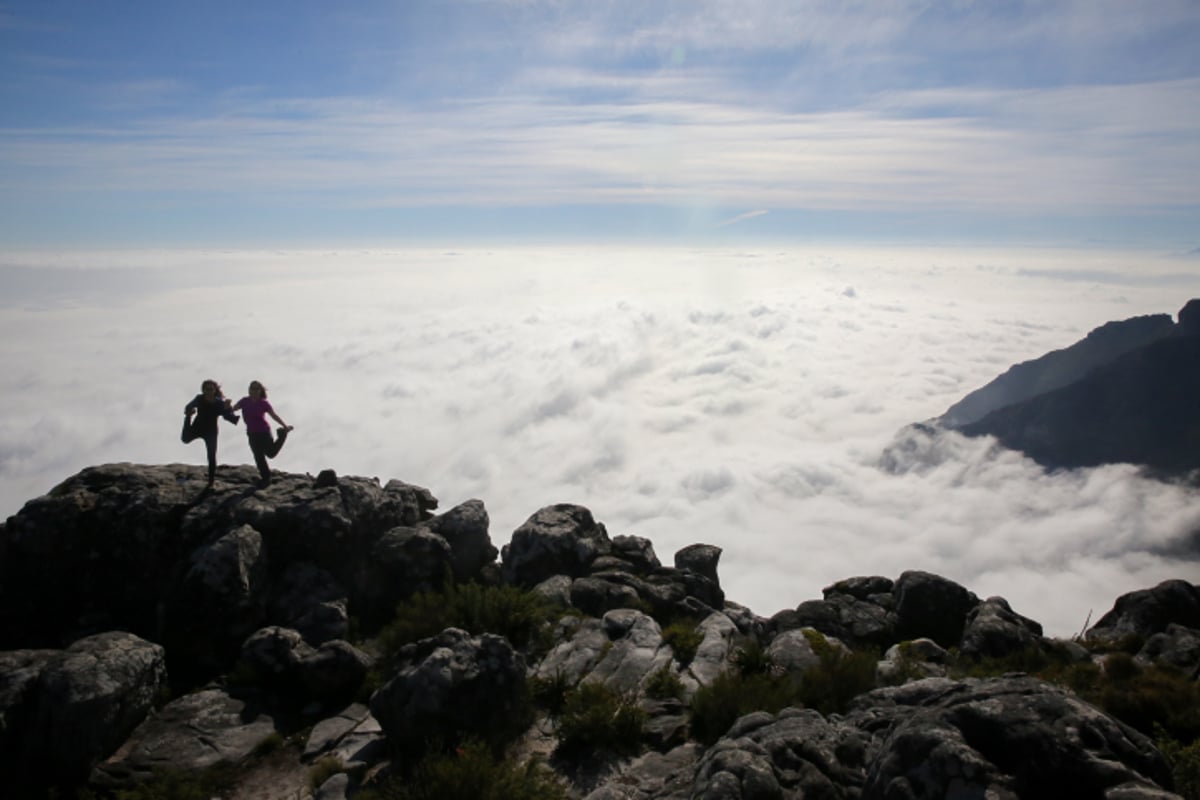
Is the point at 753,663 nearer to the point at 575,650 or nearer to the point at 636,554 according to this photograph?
the point at 575,650

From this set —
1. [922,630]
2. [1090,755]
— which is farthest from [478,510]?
[1090,755]

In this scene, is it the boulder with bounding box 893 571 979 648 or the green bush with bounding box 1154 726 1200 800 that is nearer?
the green bush with bounding box 1154 726 1200 800

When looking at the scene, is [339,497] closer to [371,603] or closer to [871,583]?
[371,603]

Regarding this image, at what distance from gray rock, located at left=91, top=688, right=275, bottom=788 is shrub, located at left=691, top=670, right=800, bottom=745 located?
26.3 ft

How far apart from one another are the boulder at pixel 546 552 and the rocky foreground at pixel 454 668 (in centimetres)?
8

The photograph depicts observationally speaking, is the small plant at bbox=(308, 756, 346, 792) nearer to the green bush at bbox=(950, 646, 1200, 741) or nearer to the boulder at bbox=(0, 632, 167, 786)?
the boulder at bbox=(0, 632, 167, 786)

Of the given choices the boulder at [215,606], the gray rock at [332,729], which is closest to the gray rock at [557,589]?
the gray rock at [332,729]

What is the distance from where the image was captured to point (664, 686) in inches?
518

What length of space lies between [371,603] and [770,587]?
18177 centimetres

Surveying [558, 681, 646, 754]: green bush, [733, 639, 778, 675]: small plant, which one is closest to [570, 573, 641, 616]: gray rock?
[733, 639, 778, 675]: small plant

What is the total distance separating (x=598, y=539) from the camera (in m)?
→ 24.5

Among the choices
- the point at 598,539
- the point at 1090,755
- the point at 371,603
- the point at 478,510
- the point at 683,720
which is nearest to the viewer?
the point at 1090,755

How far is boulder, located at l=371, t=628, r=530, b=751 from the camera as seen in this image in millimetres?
10961

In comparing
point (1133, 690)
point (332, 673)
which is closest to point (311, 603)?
point (332, 673)
